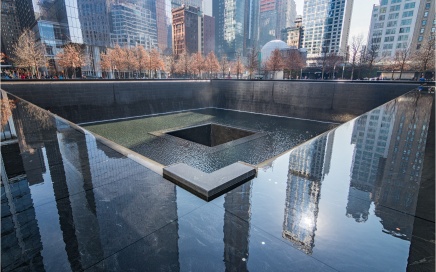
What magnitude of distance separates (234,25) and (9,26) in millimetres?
84313

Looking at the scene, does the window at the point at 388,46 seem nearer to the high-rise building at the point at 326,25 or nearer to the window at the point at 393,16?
the window at the point at 393,16

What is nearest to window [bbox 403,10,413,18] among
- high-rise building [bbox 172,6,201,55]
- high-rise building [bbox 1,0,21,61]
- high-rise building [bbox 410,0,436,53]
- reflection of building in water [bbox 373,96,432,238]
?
high-rise building [bbox 410,0,436,53]

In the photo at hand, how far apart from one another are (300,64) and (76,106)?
3794cm

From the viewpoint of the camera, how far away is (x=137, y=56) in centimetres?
3709

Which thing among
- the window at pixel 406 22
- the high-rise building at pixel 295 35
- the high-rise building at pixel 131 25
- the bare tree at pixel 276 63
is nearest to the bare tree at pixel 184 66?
the bare tree at pixel 276 63

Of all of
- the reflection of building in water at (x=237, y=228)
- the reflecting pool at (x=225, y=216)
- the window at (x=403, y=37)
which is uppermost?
the window at (x=403, y=37)

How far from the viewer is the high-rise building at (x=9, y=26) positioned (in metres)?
56.5

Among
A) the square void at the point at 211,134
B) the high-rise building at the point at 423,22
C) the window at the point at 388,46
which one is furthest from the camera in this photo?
the window at the point at 388,46

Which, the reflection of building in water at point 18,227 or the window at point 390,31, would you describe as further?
the window at point 390,31

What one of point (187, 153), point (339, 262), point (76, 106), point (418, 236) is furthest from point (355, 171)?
point (76, 106)

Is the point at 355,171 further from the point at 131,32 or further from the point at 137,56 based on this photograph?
the point at 131,32

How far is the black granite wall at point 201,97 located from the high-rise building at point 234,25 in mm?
88360

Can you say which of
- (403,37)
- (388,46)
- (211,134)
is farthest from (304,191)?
(388,46)

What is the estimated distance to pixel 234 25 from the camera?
10862cm
